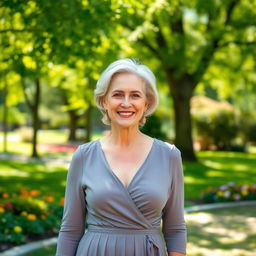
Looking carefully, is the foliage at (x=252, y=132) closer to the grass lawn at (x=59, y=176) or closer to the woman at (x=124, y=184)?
the grass lawn at (x=59, y=176)

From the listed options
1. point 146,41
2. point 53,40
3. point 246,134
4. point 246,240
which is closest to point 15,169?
point 146,41

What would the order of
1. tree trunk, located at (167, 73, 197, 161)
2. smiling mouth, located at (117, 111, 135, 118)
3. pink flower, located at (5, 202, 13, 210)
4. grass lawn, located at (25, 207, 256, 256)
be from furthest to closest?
1. tree trunk, located at (167, 73, 197, 161)
2. pink flower, located at (5, 202, 13, 210)
3. grass lawn, located at (25, 207, 256, 256)
4. smiling mouth, located at (117, 111, 135, 118)

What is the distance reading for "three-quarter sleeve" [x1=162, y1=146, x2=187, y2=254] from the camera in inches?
102

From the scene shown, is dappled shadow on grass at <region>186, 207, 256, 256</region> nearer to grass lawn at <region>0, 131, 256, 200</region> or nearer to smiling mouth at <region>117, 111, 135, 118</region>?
grass lawn at <region>0, 131, 256, 200</region>

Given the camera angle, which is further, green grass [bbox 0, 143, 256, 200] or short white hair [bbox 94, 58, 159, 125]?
green grass [bbox 0, 143, 256, 200]

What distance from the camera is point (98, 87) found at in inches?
103

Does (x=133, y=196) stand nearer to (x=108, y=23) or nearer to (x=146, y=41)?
(x=108, y=23)

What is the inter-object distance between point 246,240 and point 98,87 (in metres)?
5.67

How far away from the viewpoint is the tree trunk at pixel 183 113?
20.9 m

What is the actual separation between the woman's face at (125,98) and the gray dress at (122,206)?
207 mm

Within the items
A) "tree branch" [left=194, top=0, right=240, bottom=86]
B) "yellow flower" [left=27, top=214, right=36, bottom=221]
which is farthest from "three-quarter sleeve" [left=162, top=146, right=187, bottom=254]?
"tree branch" [left=194, top=0, right=240, bottom=86]

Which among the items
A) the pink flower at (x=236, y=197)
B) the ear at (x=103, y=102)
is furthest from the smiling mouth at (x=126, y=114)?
the pink flower at (x=236, y=197)

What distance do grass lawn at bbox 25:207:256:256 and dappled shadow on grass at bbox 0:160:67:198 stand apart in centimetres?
400

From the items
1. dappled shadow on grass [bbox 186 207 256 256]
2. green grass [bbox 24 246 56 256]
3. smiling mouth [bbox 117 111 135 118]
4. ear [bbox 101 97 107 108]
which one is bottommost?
dappled shadow on grass [bbox 186 207 256 256]
